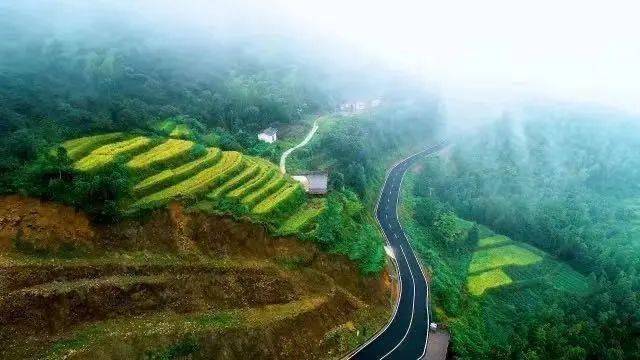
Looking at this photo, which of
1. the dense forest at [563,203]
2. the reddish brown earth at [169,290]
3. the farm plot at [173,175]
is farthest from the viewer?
the dense forest at [563,203]

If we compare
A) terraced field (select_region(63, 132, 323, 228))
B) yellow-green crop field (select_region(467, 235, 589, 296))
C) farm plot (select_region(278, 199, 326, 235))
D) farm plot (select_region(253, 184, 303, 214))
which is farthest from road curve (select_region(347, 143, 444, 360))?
farm plot (select_region(253, 184, 303, 214))

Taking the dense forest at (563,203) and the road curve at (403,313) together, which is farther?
the dense forest at (563,203)

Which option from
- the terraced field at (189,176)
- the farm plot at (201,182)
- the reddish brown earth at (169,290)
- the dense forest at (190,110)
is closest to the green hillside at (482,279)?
the dense forest at (190,110)

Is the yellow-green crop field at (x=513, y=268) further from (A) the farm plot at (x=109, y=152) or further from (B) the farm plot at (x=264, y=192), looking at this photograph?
(A) the farm plot at (x=109, y=152)

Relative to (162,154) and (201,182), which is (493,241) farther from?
(162,154)

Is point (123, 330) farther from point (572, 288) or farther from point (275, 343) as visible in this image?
point (572, 288)

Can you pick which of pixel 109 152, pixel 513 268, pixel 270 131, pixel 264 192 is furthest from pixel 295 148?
pixel 513 268

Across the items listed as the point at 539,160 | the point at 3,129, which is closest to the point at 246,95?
the point at 3,129
